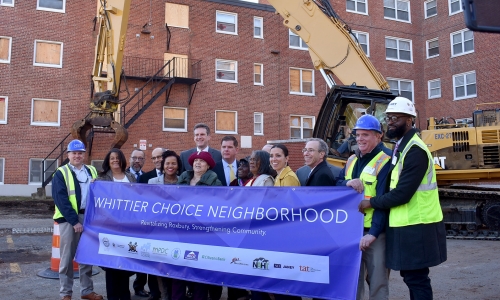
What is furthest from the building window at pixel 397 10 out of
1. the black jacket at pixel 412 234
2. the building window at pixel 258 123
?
the black jacket at pixel 412 234

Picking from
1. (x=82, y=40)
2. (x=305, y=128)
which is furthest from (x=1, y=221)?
(x=305, y=128)

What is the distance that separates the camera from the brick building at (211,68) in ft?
77.7

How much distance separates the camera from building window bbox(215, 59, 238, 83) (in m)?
27.5

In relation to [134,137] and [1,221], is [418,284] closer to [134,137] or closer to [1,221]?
[1,221]

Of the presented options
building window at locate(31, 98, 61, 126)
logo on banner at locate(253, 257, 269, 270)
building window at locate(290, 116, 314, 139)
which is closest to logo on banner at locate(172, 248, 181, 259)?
logo on banner at locate(253, 257, 269, 270)

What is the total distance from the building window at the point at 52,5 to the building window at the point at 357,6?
18100 mm

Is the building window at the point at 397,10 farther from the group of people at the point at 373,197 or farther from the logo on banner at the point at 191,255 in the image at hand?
the logo on banner at the point at 191,255

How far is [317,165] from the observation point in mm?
5246

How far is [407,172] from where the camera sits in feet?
13.9

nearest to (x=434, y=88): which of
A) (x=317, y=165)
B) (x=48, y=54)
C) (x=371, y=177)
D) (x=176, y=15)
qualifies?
(x=176, y=15)

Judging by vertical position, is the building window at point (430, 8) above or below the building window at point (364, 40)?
above

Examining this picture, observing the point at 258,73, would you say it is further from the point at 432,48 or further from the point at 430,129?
A: the point at 430,129

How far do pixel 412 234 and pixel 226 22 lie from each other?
83.3 feet

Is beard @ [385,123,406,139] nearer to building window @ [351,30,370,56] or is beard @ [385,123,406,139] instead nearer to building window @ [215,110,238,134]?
building window @ [215,110,238,134]
